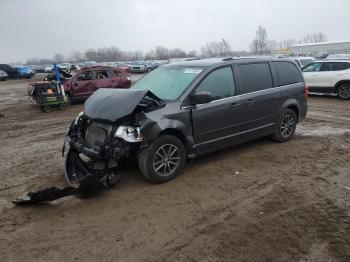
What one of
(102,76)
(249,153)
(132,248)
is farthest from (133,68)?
(132,248)

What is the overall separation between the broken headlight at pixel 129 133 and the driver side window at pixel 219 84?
4.31 feet

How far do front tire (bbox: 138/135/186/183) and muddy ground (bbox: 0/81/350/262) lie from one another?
0.16 m

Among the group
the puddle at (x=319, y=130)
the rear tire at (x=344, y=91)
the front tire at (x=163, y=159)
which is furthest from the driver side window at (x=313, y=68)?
the front tire at (x=163, y=159)

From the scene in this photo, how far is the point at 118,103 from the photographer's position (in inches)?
193

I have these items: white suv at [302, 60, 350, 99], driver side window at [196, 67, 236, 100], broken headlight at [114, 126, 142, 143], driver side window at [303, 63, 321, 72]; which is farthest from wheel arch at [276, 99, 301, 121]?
driver side window at [303, 63, 321, 72]

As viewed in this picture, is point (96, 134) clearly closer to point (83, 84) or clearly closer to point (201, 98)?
point (201, 98)

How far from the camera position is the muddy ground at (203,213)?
3.41m

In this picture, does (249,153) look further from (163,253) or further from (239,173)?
(163,253)

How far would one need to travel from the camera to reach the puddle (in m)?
8.00

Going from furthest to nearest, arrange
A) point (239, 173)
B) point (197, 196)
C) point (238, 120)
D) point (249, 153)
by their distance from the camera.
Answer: point (249, 153)
point (238, 120)
point (239, 173)
point (197, 196)

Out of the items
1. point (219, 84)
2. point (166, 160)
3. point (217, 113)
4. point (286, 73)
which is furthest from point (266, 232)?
point (286, 73)

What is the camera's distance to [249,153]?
21.1ft

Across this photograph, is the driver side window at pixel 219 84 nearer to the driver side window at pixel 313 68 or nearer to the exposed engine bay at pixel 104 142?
the exposed engine bay at pixel 104 142

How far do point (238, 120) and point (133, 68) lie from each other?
133 feet
